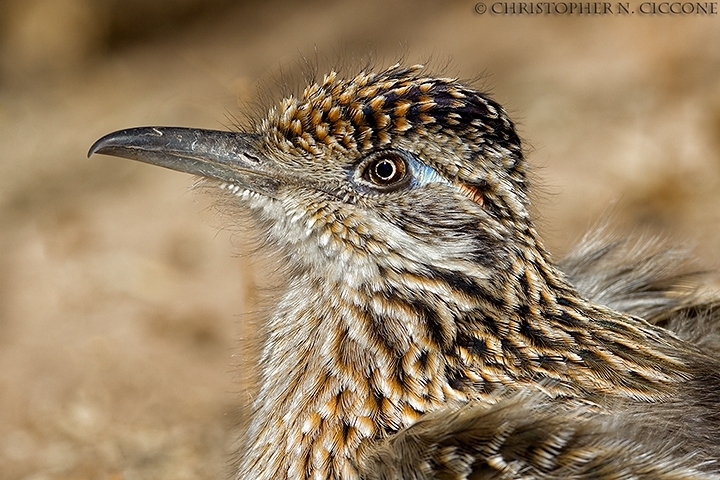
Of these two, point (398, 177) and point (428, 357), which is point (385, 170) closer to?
point (398, 177)

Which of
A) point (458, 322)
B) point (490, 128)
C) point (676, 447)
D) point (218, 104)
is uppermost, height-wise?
point (218, 104)

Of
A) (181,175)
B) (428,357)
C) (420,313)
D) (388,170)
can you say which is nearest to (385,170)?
(388,170)

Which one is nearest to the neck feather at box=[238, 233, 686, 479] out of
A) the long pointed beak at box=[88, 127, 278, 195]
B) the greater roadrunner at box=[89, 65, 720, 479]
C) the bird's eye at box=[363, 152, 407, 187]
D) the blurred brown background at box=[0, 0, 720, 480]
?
the greater roadrunner at box=[89, 65, 720, 479]

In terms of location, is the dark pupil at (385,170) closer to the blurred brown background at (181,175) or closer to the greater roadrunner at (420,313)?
the greater roadrunner at (420,313)

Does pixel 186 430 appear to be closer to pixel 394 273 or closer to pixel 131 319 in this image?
pixel 131 319

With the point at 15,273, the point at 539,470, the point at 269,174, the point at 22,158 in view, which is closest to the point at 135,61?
the point at 22,158

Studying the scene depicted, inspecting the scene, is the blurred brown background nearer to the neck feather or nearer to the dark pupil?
the neck feather
